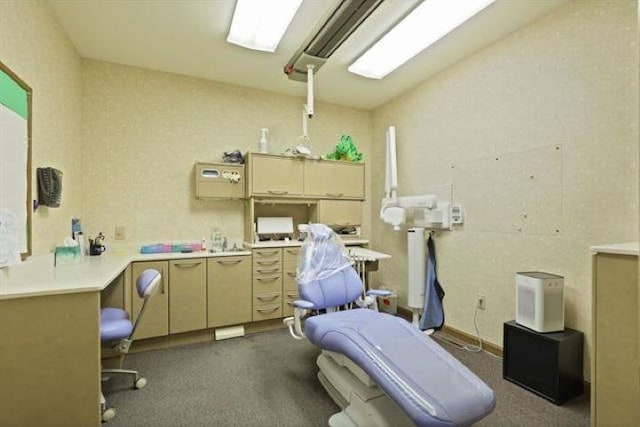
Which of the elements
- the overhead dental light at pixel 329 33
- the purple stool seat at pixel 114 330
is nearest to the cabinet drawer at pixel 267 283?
the purple stool seat at pixel 114 330

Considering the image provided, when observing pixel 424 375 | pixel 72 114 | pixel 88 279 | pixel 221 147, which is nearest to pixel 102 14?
pixel 72 114

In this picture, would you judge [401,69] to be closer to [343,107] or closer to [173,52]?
[343,107]

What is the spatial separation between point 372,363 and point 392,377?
5.0 inches

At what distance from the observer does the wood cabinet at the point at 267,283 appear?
3078 millimetres

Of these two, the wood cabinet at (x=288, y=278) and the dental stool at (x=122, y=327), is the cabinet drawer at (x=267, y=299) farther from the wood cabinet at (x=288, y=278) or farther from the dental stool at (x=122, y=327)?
the dental stool at (x=122, y=327)

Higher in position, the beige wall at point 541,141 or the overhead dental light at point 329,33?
the overhead dental light at point 329,33

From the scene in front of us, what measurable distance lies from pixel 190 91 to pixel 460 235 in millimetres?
3177

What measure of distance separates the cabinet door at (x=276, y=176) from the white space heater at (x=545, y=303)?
228 cm

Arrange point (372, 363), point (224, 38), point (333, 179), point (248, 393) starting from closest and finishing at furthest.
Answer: point (372, 363)
point (248, 393)
point (224, 38)
point (333, 179)

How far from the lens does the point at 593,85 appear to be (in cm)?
199

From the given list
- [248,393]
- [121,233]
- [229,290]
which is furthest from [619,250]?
[121,233]

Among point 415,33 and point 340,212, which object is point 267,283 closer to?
point 340,212

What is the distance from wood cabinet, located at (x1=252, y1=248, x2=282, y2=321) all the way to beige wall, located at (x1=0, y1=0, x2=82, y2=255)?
1619 mm

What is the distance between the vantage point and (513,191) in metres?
2.45
